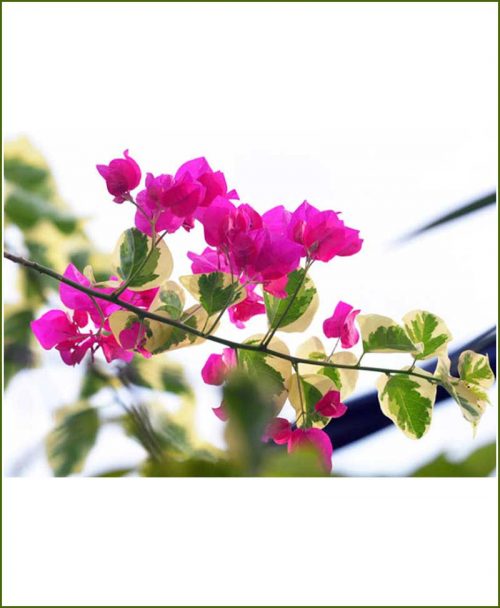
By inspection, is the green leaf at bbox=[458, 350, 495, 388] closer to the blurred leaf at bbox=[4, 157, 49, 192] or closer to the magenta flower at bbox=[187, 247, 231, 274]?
the magenta flower at bbox=[187, 247, 231, 274]

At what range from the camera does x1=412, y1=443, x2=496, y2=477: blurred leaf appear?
0.74 feet

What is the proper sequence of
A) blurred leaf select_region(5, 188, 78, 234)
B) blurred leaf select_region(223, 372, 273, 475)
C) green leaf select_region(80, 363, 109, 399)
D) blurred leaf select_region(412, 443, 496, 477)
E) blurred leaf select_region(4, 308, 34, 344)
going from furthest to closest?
blurred leaf select_region(5, 188, 78, 234) < blurred leaf select_region(4, 308, 34, 344) < green leaf select_region(80, 363, 109, 399) < blurred leaf select_region(412, 443, 496, 477) < blurred leaf select_region(223, 372, 273, 475)

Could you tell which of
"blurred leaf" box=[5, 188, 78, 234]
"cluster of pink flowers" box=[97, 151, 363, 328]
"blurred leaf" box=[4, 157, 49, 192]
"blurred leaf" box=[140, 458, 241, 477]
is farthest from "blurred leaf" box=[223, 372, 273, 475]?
"blurred leaf" box=[4, 157, 49, 192]

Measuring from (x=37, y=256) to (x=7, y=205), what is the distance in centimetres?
8

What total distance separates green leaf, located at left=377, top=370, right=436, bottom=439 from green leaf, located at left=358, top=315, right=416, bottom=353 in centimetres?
1

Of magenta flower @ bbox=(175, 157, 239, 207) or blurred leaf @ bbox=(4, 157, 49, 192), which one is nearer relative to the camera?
magenta flower @ bbox=(175, 157, 239, 207)

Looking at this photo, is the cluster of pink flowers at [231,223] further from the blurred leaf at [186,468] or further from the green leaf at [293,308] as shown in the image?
the blurred leaf at [186,468]

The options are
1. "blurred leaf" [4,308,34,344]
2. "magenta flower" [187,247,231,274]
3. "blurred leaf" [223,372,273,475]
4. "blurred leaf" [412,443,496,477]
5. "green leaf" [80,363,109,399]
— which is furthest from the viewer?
"blurred leaf" [4,308,34,344]

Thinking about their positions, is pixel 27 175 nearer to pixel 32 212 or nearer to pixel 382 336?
pixel 32 212

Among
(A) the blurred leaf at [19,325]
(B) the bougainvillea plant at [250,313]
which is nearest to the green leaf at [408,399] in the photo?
(B) the bougainvillea plant at [250,313]

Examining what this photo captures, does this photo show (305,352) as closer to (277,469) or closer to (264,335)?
(264,335)

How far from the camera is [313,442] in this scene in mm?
312

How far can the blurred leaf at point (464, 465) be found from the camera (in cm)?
23

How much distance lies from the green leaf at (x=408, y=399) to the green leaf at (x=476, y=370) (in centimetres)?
2
